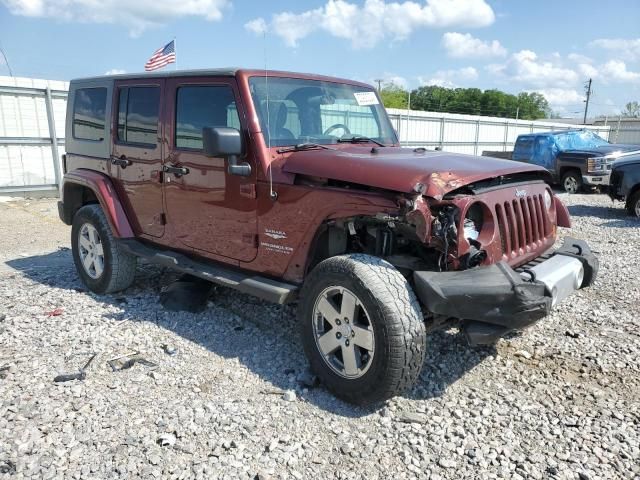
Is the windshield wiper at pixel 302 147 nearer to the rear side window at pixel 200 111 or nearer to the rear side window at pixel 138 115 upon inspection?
the rear side window at pixel 200 111

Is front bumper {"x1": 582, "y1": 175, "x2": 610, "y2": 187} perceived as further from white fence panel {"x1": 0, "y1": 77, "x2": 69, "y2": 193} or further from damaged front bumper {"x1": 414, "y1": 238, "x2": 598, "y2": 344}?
white fence panel {"x1": 0, "y1": 77, "x2": 69, "y2": 193}

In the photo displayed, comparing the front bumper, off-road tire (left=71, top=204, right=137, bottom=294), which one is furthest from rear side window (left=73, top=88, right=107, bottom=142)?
the front bumper

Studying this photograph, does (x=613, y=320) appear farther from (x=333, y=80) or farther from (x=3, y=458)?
(x=3, y=458)

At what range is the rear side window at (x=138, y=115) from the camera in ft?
14.9

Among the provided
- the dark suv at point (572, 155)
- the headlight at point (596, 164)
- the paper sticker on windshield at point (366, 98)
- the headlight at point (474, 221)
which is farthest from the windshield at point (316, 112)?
the headlight at point (596, 164)

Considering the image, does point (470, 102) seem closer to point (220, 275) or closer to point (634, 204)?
point (634, 204)

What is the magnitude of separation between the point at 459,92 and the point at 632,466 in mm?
70873

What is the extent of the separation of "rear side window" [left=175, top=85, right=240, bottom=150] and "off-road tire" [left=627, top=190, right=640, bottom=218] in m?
8.97

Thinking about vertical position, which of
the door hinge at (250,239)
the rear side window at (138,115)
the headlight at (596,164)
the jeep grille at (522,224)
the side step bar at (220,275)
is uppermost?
the rear side window at (138,115)

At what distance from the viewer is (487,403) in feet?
10.8

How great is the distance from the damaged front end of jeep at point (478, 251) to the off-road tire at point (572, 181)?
10806 millimetres

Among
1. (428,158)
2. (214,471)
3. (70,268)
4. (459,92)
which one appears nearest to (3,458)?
(214,471)

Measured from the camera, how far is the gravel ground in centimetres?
272

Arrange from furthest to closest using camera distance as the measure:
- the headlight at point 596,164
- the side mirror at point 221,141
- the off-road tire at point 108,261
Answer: the headlight at point 596,164 → the off-road tire at point 108,261 → the side mirror at point 221,141
